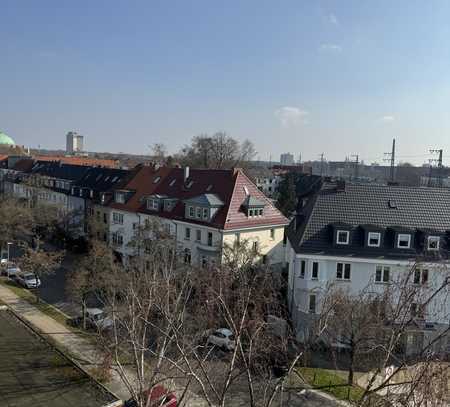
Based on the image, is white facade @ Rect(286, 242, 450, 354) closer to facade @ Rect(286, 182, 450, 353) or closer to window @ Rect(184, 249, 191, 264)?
facade @ Rect(286, 182, 450, 353)

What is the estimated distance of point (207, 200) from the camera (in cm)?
3528

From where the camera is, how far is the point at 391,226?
2828 cm

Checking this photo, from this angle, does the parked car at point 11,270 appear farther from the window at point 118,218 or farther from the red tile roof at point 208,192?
the red tile roof at point 208,192

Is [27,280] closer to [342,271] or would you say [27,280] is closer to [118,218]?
[118,218]

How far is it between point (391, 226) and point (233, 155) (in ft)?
202

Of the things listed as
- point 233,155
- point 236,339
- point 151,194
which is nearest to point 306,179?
point 233,155

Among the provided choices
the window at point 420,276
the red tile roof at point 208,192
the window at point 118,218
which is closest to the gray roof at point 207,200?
the red tile roof at point 208,192

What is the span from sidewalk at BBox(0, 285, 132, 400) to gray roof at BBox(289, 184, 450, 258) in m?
13.6

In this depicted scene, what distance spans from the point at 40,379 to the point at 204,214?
18.3 m

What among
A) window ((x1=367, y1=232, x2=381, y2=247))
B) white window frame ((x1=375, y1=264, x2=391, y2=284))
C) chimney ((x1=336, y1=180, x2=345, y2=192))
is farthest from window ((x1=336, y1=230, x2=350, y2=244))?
chimney ((x1=336, y1=180, x2=345, y2=192))

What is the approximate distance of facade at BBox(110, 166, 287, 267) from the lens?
→ 3457 cm

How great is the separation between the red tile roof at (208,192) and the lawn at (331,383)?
13375mm

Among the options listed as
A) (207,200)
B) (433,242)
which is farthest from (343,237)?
(207,200)

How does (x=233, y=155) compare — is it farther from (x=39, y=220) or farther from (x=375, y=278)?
(x=375, y=278)
